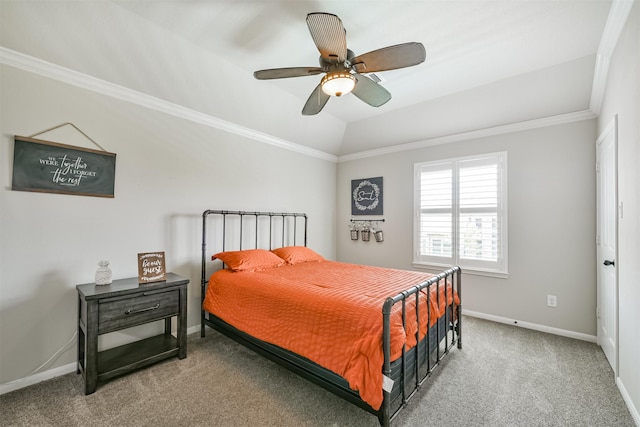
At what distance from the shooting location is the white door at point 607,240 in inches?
88.3

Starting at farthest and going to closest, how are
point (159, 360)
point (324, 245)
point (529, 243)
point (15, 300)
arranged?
point (324, 245) < point (529, 243) < point (159, 360) < point (15, 300)

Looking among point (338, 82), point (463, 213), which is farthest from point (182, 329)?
point (463, 213)

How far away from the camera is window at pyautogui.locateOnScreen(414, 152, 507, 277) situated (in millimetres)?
3512

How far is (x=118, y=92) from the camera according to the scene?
2.61 metres

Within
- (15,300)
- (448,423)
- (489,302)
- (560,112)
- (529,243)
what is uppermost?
(560,112)

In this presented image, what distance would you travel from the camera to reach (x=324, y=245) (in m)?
4.89

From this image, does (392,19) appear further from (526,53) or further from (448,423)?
(448,423)

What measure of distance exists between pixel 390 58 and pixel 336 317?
68.3 inches

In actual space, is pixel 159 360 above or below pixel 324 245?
below

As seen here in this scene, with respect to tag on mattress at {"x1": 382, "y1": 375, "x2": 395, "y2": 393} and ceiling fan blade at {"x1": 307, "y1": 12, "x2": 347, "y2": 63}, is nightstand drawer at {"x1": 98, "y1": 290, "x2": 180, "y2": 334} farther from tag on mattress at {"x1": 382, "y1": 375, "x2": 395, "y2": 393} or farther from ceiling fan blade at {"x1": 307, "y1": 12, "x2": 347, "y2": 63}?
ceiling fan blade at {"x1": 307, "y1": 12, "x2": 347, "y2": 63}

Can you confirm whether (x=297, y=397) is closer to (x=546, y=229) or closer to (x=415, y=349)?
(x=415, y=349)

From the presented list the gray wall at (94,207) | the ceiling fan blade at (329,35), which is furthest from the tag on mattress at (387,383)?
the gray wall at (94,207)

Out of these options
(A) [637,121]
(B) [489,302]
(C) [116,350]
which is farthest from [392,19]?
(C) [116,350]

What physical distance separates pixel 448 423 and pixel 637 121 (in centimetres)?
216
